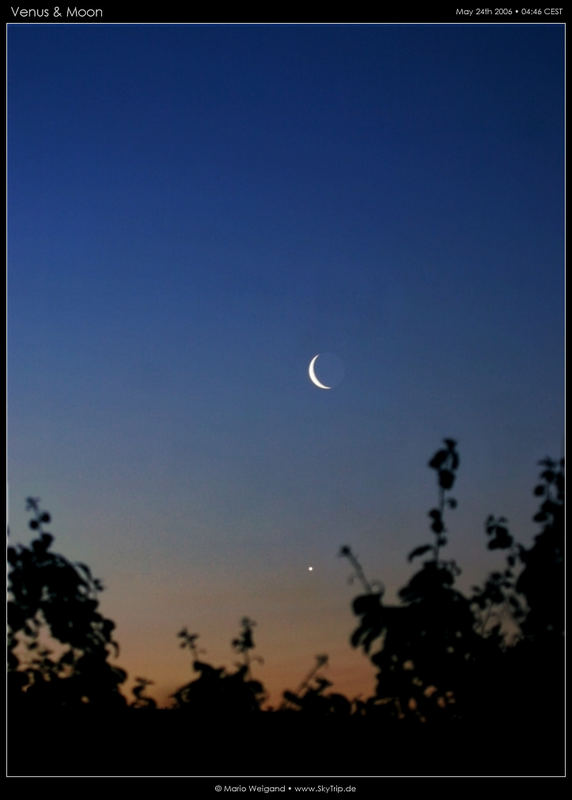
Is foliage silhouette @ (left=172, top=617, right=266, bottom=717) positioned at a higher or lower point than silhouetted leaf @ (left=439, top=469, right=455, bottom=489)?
lower

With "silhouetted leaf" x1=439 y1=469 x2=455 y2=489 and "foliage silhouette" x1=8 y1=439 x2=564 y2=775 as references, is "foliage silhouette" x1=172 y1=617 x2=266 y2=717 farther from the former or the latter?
"silhouetted leaf" x1=439 y1=469 x2=455 y2=489

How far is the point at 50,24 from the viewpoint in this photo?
432 cm

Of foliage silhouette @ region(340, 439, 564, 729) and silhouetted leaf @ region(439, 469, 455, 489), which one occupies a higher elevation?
silhouetted leaf @ region(439, 469, 455, 489)

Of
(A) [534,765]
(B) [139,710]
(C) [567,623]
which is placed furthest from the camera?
(B) [139,710]

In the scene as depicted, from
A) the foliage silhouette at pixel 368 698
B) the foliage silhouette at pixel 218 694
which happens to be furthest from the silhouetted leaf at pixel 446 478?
the foliage silhouette at pixel 218 694

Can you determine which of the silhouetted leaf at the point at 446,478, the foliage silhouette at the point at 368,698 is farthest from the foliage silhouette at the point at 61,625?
the silhouetted leaf at the point at 446,478

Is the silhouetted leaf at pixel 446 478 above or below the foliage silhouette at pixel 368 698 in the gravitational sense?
above

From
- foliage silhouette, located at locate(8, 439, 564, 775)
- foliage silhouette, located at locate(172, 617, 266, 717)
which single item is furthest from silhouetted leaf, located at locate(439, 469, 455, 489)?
foliage silhouette, located at locate(172, 617, 266, 717)

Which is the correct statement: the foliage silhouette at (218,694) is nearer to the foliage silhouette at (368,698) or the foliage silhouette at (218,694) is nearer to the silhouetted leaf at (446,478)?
the foliage silhouette at (368,698)

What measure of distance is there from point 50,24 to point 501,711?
4397 millimetres

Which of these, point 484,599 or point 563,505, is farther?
point 484,599
